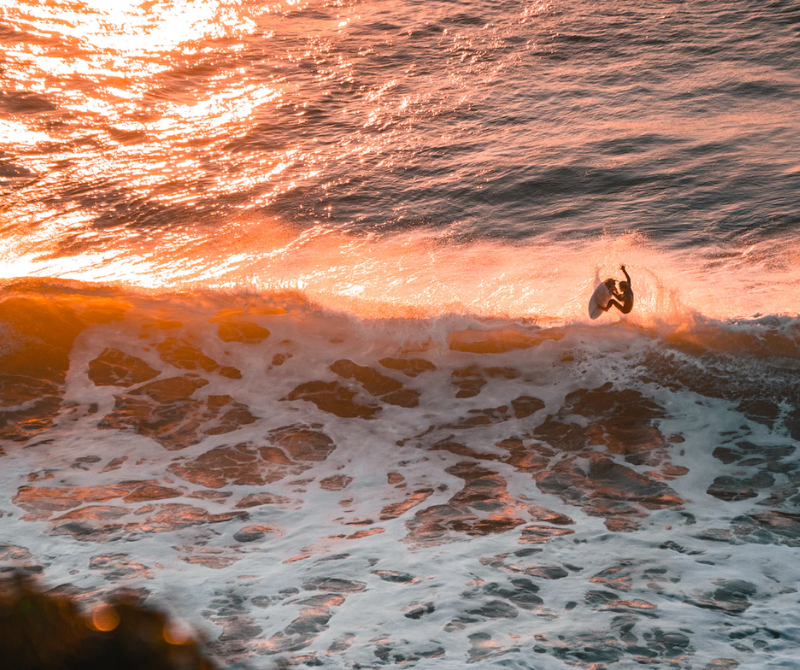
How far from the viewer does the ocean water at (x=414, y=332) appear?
580 centimetres

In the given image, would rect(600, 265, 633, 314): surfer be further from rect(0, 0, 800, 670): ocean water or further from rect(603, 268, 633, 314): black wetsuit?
rect(0, 0, 800, 670): ocean water

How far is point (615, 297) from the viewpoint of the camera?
902 cm

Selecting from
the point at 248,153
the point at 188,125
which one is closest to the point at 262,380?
the point at 248,153

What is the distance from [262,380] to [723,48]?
13021mm

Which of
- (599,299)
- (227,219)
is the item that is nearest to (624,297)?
(599,299)

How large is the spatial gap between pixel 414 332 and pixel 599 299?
7.27 feet

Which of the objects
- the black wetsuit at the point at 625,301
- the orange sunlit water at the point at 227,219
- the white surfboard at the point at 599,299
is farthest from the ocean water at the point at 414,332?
the black wetsuit at the point at 625,301

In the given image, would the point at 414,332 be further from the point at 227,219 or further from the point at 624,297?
the point at 227,219

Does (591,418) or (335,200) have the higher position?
(335,200)

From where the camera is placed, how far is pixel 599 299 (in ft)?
29.8

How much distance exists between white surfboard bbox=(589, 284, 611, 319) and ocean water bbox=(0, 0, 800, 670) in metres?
0.33

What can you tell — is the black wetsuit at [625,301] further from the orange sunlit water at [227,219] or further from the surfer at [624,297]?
the orange sunlit water at [227,219]

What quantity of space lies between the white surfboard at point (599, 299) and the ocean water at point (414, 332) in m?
0.33

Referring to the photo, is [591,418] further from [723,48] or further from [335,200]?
[723,48]
